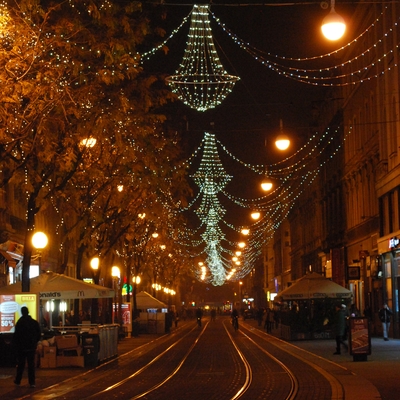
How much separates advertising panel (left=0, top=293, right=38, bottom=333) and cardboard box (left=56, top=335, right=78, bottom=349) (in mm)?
A: 1643

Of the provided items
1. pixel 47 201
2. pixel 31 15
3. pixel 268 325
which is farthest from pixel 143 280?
pixel 31 15

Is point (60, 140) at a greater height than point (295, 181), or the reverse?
point (295, 181)

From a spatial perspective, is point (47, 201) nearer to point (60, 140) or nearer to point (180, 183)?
point (60, 140)

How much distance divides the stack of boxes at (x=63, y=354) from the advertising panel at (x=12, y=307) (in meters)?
1.58

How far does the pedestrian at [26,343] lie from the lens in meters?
21.2

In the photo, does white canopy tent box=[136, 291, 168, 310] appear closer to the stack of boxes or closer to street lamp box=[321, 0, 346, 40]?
the stack of boxes

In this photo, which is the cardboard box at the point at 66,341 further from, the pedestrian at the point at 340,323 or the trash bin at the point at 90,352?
the pedestrian at the point at 340,323

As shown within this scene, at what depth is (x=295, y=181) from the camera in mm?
82250

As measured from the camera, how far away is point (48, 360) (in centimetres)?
2784

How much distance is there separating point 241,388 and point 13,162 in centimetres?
876

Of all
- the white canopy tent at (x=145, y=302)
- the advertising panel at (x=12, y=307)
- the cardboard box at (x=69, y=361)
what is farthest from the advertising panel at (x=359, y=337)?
the white canopy tent at (x=145, y=302)

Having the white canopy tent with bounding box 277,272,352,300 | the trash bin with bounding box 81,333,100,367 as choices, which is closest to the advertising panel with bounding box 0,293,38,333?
the trash bin with bounding box 81,333,100,367

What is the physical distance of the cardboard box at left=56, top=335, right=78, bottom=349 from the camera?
27.8 meters

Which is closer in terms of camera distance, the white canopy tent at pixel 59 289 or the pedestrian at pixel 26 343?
the pedestrian at pixel 26 343
